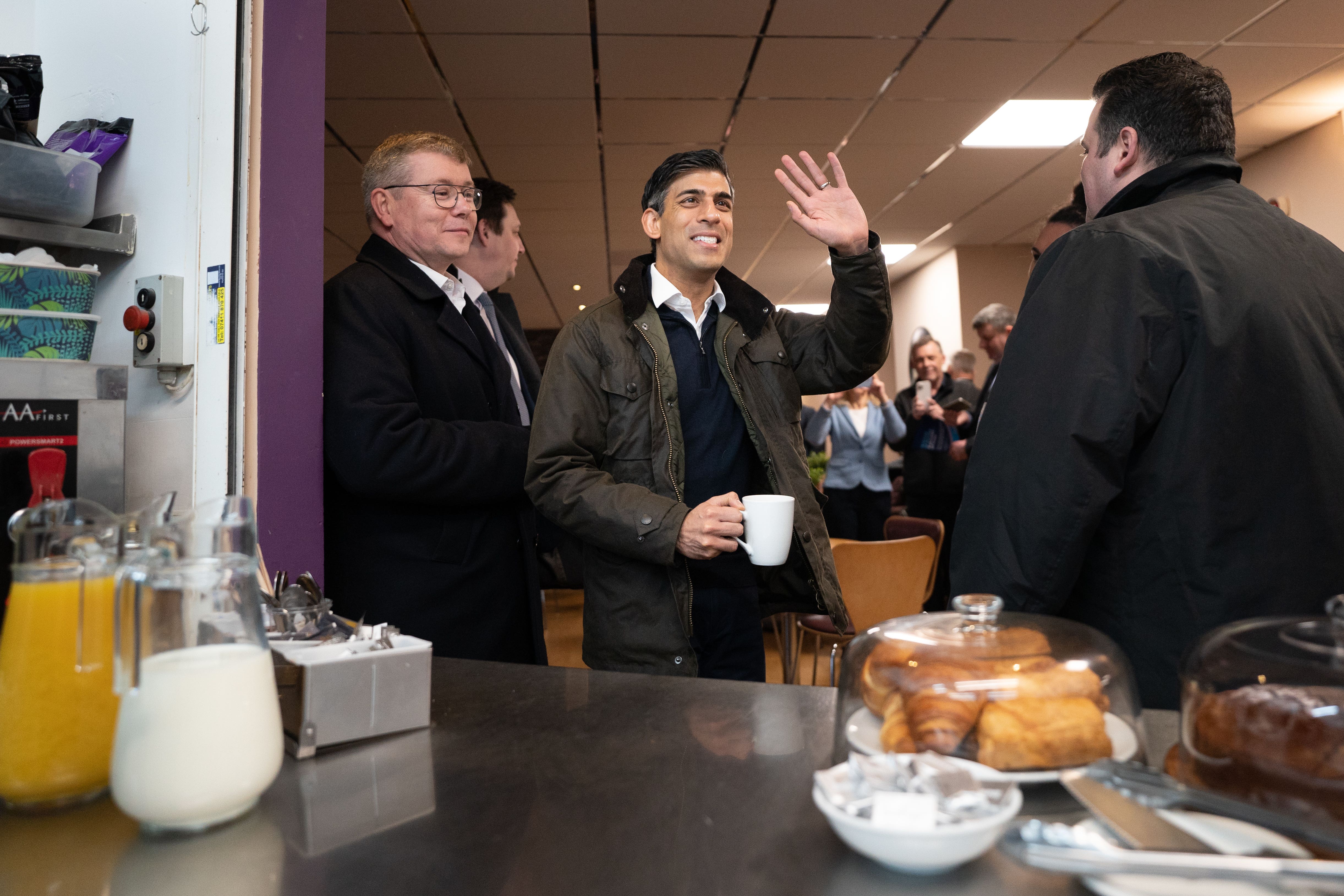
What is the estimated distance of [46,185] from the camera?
1.21 meters

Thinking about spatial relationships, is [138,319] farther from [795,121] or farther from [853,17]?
[795,121]

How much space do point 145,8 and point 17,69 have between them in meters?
0.23

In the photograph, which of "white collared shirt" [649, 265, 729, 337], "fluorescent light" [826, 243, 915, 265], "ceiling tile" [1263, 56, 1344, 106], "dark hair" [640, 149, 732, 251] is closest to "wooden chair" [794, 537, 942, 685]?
"white collared shirt" [649, 265, 729, 337]

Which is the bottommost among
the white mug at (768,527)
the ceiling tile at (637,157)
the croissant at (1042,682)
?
the croissant at (1042,682)

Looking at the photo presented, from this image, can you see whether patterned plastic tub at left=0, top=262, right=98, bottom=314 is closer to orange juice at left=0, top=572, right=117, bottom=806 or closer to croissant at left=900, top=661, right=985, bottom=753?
orange juice at left=0, top=572, right=117, bottom=806

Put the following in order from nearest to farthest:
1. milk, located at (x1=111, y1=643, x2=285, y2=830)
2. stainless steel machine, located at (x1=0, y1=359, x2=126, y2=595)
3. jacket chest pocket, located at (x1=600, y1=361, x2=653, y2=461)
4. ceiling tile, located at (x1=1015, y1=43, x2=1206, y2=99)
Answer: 1. milk, located at (x1=111, y1=643, x2=285, y2=830)
2. stainless steel machine, located at (x1=0, y1=359, x2=126, y2=595)
3. jacket chest pocket, located at (x1=600, y1=361, x2=653, y2=461)
4. ceiling tile, located at (x1=1015, y1=43, x2=1206, y2=99)

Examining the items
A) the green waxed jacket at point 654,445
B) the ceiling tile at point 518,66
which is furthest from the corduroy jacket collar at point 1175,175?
the ceiling tile at point 518,66

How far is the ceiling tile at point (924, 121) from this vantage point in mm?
4680

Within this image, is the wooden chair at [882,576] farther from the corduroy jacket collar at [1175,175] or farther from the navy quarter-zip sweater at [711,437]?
the corduroy jacket collar at [1175,175]

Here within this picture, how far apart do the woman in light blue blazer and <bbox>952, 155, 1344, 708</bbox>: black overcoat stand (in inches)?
139

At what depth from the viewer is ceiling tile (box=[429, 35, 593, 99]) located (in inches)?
152

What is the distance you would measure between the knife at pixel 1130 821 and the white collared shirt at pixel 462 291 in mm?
1590

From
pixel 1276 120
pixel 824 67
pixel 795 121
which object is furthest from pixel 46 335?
pixel 1276 120

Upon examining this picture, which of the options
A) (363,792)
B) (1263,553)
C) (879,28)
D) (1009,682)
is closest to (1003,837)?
(1009,682)
